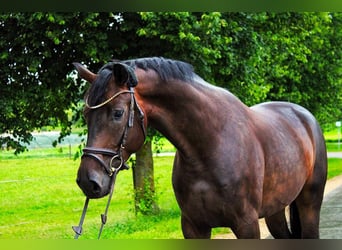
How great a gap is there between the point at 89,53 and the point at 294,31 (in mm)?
4514

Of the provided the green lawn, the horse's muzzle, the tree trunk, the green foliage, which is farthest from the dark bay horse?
the tree trunk

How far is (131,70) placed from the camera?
5.74 ft

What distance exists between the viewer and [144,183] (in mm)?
7031

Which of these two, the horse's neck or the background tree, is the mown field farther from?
the horse's neck

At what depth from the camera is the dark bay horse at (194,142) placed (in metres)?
1.73

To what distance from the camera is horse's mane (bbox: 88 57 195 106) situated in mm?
1731

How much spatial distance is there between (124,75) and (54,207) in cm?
677

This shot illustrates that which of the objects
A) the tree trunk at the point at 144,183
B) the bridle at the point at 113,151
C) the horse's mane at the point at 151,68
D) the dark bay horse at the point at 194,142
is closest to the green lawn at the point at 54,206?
the tree trunk at the point at 144,183

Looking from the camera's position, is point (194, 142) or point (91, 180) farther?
point (194, 142)

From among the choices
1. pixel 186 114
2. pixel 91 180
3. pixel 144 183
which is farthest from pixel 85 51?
pixel 91 180

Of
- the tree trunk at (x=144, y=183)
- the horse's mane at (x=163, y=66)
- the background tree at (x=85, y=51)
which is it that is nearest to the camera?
the horse's mane at (x=163, y=66)

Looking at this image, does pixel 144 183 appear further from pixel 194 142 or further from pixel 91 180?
pixel 91 180

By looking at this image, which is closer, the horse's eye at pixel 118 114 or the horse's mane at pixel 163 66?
the horse's eye at pixel 118 114

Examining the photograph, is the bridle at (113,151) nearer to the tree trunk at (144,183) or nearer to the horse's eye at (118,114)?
the horse's eye at (118,114)
